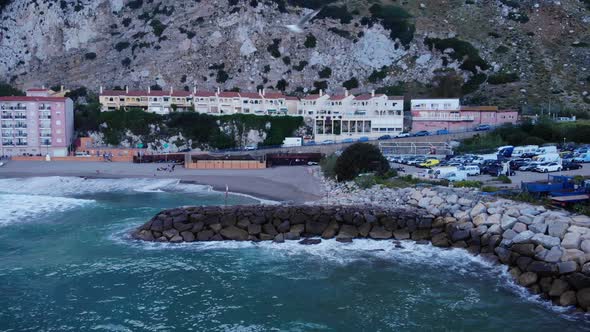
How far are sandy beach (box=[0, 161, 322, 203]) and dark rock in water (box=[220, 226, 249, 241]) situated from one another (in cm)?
829

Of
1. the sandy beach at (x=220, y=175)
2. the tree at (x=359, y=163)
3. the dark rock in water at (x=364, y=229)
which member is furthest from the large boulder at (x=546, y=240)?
the tree at (x=359, y=163)

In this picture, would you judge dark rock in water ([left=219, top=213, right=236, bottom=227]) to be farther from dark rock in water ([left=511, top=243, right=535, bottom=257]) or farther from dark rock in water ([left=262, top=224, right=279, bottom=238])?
dark rock in water ([left=511, top=243, right=535, bottom=257])

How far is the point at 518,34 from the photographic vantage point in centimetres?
7650

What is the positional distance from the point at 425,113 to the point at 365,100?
7.30m

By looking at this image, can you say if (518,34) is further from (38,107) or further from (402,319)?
(402,319)

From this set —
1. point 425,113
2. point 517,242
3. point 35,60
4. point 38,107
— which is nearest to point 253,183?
point 517,242

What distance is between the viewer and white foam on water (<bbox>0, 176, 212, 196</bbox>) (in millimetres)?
36344

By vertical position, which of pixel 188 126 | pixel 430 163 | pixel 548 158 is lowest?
pixel 430 163

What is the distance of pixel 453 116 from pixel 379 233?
37.3m

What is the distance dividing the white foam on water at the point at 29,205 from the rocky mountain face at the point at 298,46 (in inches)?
1571

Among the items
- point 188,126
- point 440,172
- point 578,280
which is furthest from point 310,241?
point 188,126

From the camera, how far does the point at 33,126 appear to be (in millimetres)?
54406

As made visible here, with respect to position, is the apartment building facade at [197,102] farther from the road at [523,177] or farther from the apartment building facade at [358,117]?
the road at [523,177]

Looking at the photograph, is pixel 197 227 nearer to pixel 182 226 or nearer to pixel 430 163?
pixel 182 226
